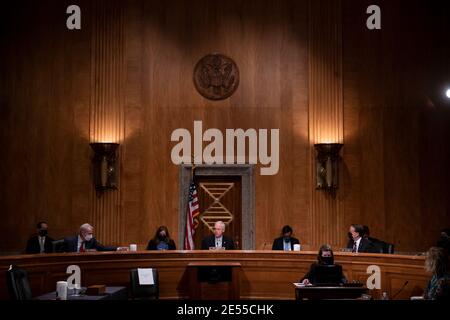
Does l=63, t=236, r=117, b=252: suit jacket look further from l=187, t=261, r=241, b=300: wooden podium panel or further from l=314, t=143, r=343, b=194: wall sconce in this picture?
l=314, t=143, r=343, b=194: wall sconce

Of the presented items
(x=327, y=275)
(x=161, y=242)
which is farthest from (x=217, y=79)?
(x=327, y=275)

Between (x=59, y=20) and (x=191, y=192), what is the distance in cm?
423

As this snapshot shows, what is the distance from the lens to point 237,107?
12.1 metres

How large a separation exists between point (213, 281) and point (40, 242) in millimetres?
3625

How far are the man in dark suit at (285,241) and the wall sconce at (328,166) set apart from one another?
1.26 m

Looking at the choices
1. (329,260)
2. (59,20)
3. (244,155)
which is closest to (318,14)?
(244,155)

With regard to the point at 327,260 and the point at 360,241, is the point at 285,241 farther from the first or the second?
the point at 327,260

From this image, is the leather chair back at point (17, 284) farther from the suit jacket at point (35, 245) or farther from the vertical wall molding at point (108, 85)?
the vertical wall molding at point (108, 85)

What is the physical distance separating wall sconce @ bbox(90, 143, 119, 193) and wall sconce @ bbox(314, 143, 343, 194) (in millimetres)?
3844

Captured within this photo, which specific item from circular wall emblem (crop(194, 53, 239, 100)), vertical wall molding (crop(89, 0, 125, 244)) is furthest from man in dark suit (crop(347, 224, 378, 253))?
vertical wall molding (crop(89, 0, 125, 244))

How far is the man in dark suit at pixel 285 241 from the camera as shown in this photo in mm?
11070

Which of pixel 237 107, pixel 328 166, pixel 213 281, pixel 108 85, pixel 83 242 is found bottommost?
pixel 213 281

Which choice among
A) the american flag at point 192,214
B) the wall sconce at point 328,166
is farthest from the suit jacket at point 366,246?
the american flag at point 192,214

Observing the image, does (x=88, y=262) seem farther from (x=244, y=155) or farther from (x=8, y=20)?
(x=8, y=20)
